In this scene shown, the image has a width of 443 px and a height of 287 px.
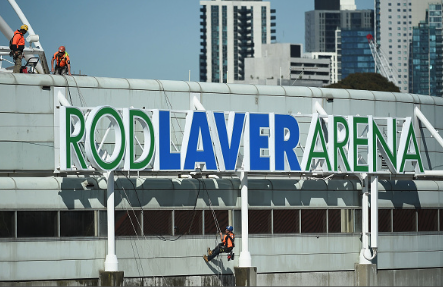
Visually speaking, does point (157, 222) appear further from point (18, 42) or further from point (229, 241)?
point (18, 42)

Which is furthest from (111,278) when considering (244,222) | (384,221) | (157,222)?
(384,221)

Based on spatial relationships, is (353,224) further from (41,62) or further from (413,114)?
(41,62)

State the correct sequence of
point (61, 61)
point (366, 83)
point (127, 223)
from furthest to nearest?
point (366, 83) < point (61, 61) < point (127, 223)

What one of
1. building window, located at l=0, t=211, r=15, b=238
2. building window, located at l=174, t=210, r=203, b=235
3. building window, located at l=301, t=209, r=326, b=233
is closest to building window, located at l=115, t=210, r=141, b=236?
building window, located at l=174, t=210, r=203, b=235

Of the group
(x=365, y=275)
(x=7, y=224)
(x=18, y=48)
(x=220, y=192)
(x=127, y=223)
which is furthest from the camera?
(x=365, y=275)

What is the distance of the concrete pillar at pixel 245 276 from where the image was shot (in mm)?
34719

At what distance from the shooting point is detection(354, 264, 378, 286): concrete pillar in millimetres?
37469

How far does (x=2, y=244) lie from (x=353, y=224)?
49.4 feet

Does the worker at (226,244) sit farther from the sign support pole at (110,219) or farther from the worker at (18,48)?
the worker at (18,48)

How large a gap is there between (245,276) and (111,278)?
18.2ft

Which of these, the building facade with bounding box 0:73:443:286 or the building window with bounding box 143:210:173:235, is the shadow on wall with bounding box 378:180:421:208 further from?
the building window with bounding box 143:210:173:235

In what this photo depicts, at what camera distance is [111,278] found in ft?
107

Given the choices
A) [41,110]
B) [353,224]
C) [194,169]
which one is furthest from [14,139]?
[353,224]

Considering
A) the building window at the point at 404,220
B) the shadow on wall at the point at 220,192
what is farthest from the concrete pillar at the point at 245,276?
the building window at the point at 404,220
